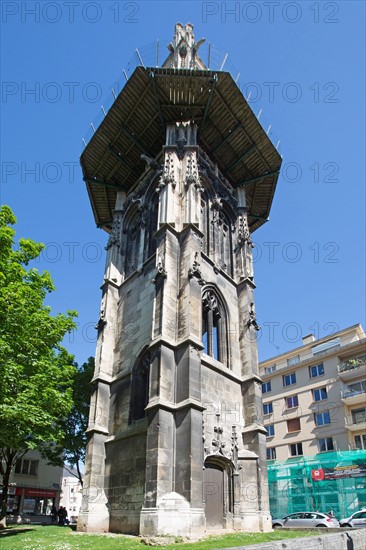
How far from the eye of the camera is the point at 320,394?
3681 cm

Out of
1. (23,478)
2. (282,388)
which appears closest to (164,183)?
(282,388)

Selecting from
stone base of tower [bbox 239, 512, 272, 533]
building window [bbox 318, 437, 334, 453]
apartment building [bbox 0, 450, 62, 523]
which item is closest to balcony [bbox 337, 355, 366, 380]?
building window [bbox 318, 437, 334, 453]

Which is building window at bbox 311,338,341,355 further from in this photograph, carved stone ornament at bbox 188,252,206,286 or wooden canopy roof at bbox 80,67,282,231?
carved stone ornament at bbox 188,252,206,286

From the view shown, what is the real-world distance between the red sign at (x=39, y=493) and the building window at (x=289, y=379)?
2439 cm

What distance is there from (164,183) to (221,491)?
44.1 feet

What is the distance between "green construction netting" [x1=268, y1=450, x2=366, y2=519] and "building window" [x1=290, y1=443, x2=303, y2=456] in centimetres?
423

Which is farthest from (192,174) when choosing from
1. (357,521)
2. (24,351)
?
(357,521)

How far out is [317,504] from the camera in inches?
1136

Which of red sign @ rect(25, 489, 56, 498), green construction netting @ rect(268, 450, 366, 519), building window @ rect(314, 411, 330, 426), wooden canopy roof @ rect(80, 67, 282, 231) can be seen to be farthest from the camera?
red sign @ rect(25, 489, 56, 498)

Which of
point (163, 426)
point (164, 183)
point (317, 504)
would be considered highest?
point (164, 183)

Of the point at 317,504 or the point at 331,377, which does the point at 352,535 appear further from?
the point at 331,377

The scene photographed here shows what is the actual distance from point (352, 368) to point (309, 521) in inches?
636

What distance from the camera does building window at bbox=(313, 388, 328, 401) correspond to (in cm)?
3641

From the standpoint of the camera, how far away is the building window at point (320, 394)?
119 ft
